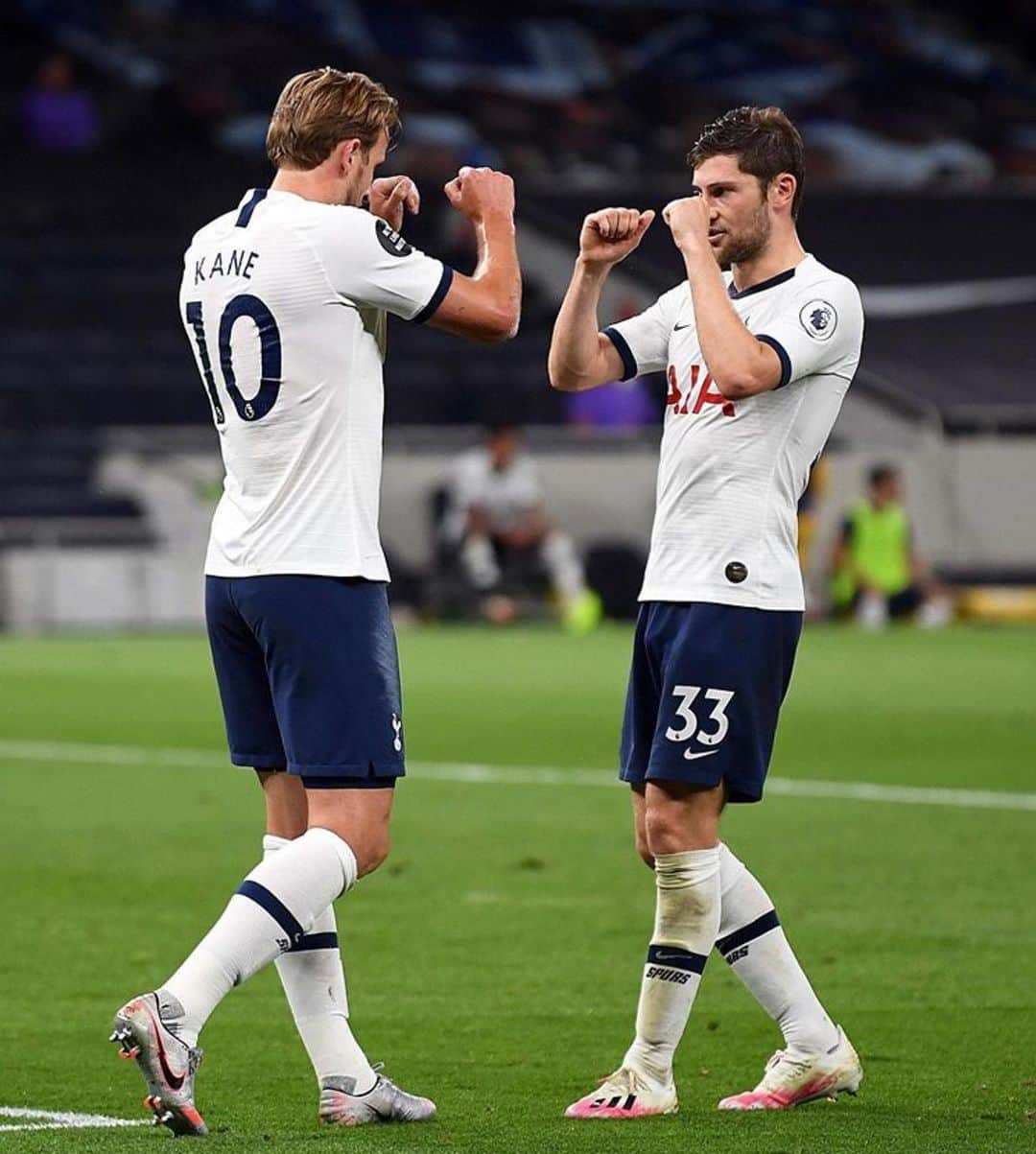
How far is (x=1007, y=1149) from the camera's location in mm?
5402

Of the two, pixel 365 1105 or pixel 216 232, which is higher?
pixel 216 232

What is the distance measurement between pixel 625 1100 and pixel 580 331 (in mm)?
1823

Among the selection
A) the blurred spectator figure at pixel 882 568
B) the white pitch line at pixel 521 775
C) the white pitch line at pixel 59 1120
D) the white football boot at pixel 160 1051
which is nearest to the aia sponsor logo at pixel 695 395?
the white football boot at pixel 160 1051

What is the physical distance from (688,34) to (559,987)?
35.0 m

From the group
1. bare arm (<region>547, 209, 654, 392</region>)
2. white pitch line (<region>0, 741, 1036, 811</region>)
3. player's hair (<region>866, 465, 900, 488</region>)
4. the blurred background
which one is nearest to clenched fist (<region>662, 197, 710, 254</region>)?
bare arm (<region>547, 209, 654, 392</region>)

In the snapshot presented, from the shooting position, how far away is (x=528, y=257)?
33.2 m

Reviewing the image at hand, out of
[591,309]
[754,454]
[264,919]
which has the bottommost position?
[264,919]

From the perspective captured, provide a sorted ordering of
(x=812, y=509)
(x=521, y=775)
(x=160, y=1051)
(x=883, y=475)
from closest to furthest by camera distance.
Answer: (x=160, y=1051), (x=521, y=775), (x=883, y=475), (x=812, y=509)

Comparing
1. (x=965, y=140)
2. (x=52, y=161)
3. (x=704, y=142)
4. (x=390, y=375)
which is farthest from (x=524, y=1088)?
(x=965, y=140)

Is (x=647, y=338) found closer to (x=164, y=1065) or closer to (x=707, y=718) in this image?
(x=707, y=718)

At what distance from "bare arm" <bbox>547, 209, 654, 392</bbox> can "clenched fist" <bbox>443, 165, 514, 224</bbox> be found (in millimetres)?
322

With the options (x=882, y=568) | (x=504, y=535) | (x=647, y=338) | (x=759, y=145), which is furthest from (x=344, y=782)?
(x=882, y=568)

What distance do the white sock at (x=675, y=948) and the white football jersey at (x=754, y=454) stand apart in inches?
24.7

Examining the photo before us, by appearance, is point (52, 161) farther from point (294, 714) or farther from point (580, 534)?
point (294, 714)
